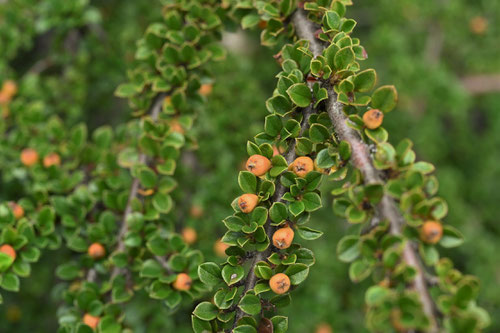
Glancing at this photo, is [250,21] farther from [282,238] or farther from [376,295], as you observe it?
[376,295]

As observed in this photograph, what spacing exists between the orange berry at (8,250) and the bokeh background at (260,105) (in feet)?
1.36

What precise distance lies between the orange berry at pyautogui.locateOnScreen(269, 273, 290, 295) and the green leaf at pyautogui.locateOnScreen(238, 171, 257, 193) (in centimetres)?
22

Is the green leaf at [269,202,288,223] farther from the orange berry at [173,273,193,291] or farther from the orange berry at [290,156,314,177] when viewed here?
the orange berry at [173,273,193,291]

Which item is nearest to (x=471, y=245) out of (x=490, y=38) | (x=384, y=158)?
(x=490, y=38)

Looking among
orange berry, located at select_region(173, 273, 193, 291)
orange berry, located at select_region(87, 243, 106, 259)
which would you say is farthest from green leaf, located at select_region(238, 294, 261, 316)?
orange berry, located at select_region(87, 243, 106, 259)

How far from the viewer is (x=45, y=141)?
178cm

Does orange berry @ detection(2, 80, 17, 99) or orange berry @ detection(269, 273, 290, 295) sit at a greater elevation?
orange berry @ detection(269, 273, 290, 295)

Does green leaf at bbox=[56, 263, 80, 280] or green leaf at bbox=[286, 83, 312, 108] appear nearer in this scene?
green leaf at bbox=[286, 83, 312, 108]

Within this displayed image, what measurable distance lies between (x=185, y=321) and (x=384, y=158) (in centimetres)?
155

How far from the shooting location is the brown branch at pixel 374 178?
2.73ft

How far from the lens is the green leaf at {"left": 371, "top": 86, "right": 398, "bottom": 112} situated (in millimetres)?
1036

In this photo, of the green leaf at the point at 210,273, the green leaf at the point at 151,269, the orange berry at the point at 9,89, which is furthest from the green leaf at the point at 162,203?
the orange berry at the point at 9,89

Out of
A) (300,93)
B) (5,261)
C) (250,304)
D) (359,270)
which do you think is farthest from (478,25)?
(5,261)

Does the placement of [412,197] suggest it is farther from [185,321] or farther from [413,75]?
[413,75]
